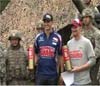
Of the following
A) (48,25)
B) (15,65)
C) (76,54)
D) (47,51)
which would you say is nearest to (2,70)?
(15,65)

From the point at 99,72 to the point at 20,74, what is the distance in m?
1.40

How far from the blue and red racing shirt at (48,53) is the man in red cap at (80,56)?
0.82 ft

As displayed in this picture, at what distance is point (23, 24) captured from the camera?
1523cm

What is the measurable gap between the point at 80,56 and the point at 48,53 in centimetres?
49

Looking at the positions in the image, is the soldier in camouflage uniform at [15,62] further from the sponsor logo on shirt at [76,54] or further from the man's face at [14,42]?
the sponsor logo on shirt at [76,54]

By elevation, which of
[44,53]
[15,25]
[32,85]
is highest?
[15,25]

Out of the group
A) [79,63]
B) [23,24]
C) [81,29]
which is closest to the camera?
[79,63]

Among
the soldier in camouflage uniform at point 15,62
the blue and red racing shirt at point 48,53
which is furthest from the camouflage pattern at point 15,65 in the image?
the blue and red racing shirt at point 48,53

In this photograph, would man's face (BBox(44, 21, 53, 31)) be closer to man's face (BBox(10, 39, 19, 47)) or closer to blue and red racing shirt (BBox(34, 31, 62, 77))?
blue and red racing shirt (BBox(34, 31, 62, 77))

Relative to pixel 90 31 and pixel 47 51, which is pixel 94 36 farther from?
pixel 47 51

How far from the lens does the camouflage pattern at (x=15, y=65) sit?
23.4 feet

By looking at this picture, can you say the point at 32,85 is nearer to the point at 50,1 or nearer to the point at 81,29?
the point at 81,29

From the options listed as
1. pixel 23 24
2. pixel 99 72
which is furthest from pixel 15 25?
pixel 99 72

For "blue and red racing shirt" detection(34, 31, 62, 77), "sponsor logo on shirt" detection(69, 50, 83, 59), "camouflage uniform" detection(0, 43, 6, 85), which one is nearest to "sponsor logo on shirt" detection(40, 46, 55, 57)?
"blue and red racing shirt" detection(34, 31, 62, 77)
